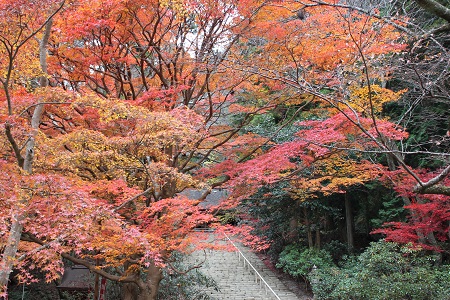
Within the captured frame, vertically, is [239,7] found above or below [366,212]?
above

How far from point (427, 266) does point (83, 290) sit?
9.79m

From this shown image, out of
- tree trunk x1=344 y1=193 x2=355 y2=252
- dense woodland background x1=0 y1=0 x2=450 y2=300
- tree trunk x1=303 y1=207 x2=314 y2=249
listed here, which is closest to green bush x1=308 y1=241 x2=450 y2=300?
dense woodland background x1=0 y1=0 x2=450 y2=300

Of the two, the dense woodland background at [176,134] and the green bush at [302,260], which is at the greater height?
the dense woodland background at [176,134]

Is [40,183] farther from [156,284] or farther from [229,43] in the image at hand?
[229,43]

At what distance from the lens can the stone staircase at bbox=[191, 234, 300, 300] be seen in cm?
1366

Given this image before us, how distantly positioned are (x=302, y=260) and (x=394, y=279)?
4.70 m

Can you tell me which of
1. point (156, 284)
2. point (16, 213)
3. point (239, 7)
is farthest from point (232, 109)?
point (16, 213)

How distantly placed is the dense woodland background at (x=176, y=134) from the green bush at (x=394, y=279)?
43mm

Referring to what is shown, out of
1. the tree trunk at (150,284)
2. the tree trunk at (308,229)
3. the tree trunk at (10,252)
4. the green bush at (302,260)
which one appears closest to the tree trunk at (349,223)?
the green bush at (302,260)

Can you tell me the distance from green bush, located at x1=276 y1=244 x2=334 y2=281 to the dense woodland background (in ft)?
0.27

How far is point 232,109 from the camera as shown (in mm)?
12023

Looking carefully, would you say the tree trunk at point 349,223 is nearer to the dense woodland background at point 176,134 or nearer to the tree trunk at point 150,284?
the dense woodland background at point 176,134

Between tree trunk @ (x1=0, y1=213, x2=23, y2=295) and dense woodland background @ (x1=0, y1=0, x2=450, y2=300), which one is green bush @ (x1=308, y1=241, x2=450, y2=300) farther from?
tree trunk @ (x1=0, y1=213, x2=23, y2=295)

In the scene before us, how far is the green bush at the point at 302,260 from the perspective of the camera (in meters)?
13.4
